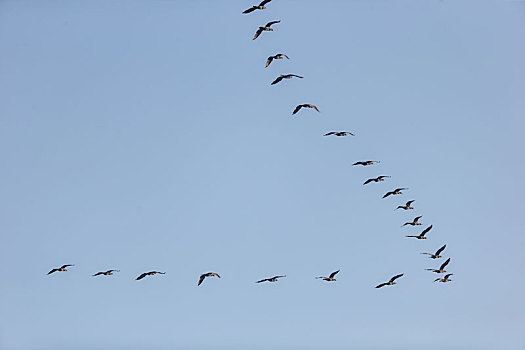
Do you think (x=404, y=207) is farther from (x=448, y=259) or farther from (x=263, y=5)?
(x=263, y=5)

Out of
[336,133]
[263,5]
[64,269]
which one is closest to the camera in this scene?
[263,5]

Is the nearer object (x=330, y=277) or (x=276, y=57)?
(x=276, y=57)

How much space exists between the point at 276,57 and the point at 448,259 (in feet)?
148

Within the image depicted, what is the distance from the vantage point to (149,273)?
141125mm

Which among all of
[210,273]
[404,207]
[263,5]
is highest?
[263,5]

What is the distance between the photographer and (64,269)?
5817 inches

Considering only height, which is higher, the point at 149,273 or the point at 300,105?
the point at 300,105

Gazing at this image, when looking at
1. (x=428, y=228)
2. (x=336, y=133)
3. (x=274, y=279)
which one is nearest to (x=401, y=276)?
(x=428, y=228)

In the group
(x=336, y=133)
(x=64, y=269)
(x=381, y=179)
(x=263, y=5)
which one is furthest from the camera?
(x=64, y=269)

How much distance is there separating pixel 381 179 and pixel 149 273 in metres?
33.2

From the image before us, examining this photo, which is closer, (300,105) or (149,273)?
(300,105)

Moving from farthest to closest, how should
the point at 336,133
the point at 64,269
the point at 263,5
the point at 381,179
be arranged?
1. the point at 64,269
2. the point at 381,179
3. the point at 336,133
4. the point at 263,5

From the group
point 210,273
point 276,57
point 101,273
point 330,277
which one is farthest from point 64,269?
point 276,57

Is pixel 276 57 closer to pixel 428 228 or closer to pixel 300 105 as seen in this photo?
pixel 300 105
